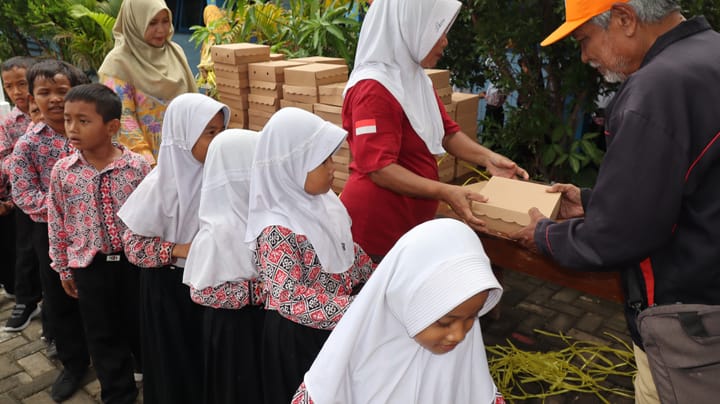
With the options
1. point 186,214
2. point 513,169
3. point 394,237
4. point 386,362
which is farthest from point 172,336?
point 513,169

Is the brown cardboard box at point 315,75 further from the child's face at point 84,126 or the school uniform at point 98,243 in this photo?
the child's face at point 84,126

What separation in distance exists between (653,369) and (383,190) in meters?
1.24

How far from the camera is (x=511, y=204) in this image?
7.89 ft

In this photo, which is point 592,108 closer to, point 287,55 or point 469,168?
point 469,168

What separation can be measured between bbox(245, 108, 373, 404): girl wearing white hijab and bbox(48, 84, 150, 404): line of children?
102 centimetres

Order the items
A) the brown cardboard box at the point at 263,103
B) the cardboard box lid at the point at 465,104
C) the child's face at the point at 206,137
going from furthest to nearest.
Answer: the brown cardboard box at the point at 263,103 < the cardboard box lid at the point at 465,104 < the child's face at the point at 206,137

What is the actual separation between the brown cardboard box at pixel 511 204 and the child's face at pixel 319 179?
844mm

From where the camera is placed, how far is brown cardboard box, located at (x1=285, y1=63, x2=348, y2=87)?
3.51 meters

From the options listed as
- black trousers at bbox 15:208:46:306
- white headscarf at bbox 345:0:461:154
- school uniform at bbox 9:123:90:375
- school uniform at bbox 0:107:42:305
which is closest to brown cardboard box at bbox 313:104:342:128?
white headscarf at bbox 345:0:461:154

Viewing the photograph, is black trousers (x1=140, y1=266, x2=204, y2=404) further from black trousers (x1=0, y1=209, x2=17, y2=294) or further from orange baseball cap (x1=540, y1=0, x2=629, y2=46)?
black trousers (x1=0, y1=209, x2=17, y2=294)

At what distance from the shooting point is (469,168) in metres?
3.86

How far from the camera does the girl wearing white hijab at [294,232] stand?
5.97 feet

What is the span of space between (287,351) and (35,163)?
209 cm

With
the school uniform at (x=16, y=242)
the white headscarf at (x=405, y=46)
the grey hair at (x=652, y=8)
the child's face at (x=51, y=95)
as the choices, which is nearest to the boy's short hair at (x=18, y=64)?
the school uniform at (x=16, y=242)
